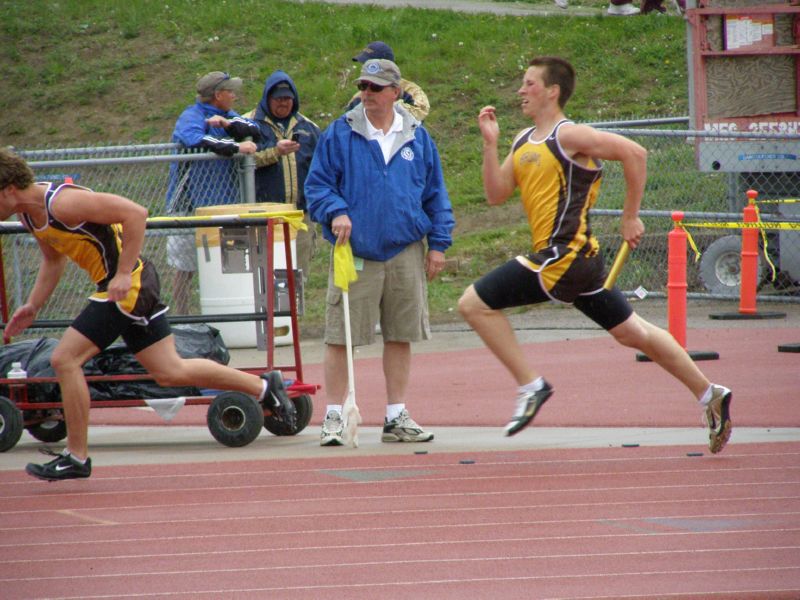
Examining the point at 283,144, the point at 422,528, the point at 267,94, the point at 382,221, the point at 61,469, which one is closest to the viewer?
the point at 422,528

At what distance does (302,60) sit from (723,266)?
39.2 ft

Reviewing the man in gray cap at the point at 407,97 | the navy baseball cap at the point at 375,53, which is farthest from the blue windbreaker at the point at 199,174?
the navy baseball cap at the point at 375,53

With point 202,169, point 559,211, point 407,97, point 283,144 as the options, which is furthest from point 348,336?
point 202,169

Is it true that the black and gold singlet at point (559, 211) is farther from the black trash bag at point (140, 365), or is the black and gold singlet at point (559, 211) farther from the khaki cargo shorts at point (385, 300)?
the black trash bag at point (140, 365)

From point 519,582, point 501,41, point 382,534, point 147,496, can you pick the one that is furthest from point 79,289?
point 501,41

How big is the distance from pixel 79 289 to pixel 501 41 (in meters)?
13.0

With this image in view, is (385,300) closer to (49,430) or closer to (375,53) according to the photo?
(375,53)

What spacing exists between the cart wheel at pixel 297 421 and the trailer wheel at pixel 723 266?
648 cm

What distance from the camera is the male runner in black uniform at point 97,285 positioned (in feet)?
23.2

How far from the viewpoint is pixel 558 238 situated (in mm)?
7375

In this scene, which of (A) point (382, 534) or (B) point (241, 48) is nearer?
(A) point (382, 534)

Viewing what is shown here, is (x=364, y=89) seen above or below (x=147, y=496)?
above

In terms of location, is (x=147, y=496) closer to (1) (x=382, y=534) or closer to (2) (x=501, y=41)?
(1) (x=382, y=534)

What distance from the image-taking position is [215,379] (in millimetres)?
7898
